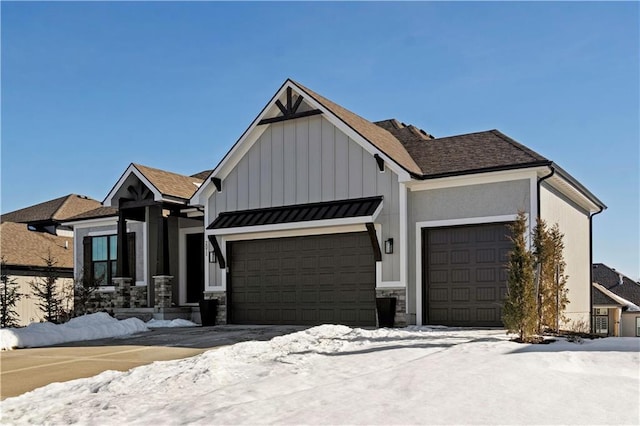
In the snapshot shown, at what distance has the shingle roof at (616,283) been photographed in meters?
42.0

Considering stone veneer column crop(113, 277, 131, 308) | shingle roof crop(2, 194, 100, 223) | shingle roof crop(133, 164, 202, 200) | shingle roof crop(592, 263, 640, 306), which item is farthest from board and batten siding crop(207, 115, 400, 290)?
shingle roof crop(592, 263, 640, 306)

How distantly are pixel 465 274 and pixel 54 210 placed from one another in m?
23.2

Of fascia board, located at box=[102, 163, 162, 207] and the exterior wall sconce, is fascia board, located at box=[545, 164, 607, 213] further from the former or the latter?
fascia board, located at box=[102, 163, 162, 207]

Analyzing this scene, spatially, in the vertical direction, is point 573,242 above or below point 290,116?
below

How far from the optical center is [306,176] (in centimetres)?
1670

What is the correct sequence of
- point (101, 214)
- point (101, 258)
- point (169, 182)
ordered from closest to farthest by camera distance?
point (169, 182) < point (101, 258) < point (101, 214)

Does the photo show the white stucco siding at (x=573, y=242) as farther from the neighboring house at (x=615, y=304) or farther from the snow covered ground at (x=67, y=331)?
the neighboring house at (x=615, y=304)

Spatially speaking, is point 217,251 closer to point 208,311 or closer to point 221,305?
point 221,305

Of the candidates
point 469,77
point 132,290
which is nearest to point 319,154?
point 469,77

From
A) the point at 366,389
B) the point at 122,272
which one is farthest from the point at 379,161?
the point at 122,272

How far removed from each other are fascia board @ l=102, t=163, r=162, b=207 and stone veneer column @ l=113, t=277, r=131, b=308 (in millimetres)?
2507

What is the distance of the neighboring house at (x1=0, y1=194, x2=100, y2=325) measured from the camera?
81.4ft

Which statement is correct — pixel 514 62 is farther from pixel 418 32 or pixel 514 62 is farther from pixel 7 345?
pixel 7 345

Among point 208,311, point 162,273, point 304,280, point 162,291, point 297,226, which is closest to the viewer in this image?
point 297,226
